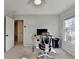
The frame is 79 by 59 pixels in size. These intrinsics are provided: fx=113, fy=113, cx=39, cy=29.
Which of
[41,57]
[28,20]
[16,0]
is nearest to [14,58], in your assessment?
[41,57]

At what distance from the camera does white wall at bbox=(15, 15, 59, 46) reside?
9.16 m

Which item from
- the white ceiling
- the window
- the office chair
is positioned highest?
the white ceiling

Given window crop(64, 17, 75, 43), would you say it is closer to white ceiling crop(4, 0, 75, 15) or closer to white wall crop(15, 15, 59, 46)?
white ceiling crop(4, 0, 75, 15)


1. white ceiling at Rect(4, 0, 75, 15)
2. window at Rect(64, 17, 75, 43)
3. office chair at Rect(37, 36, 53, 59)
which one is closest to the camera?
office chair at Rect(37, 36, 53, 59)

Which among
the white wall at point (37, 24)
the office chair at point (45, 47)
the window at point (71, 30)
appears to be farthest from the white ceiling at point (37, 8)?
the white wall at point (37, 24)

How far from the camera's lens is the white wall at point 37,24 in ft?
30.0

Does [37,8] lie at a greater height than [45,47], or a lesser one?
greater

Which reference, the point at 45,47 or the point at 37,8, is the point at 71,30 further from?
the point at 37,8

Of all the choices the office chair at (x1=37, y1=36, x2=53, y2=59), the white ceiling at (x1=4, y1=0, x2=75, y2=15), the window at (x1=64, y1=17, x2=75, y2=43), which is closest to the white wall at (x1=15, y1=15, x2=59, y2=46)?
the white ceiling at (x1=4, y1=0, x2=75, y2=15)

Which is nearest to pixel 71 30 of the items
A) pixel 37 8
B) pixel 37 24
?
pixel 37 8

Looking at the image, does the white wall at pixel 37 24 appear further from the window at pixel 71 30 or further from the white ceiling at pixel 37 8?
the window at pixel 71 30

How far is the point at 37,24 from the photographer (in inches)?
362
